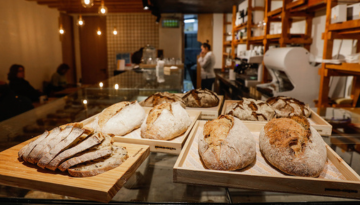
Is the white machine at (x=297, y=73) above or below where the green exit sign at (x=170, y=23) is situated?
below

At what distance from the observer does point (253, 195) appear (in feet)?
3.25

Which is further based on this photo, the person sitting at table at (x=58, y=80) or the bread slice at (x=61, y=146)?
the person sitting at table at (x=58, y=80)

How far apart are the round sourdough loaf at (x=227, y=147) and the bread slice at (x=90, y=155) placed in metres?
0.34

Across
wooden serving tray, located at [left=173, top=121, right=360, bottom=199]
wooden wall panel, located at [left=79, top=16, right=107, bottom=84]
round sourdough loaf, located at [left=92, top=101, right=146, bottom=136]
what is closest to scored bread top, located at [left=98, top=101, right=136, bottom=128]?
round sourdough loaf, located at [left=92, top=101, right=146, bottom=136]

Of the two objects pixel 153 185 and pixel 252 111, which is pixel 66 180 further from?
pixel 252 111

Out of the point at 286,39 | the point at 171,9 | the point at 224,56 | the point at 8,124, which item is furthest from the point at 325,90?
the point at 171,9

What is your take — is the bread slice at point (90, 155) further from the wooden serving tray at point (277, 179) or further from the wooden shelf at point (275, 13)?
the wooden shelf at point (275, 13)

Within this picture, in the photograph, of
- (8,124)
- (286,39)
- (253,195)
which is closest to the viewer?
(253,195)

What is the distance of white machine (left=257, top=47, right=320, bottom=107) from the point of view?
270cm

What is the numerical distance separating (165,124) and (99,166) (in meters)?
0.38

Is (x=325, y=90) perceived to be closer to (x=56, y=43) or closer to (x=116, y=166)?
(x=116, y=166)

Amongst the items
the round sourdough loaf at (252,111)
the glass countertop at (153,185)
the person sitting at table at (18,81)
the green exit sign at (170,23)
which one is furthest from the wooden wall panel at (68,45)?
the round sourdough loaf at (252,111)

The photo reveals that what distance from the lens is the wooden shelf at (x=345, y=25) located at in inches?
73.7

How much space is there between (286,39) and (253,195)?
2799 millimetres
